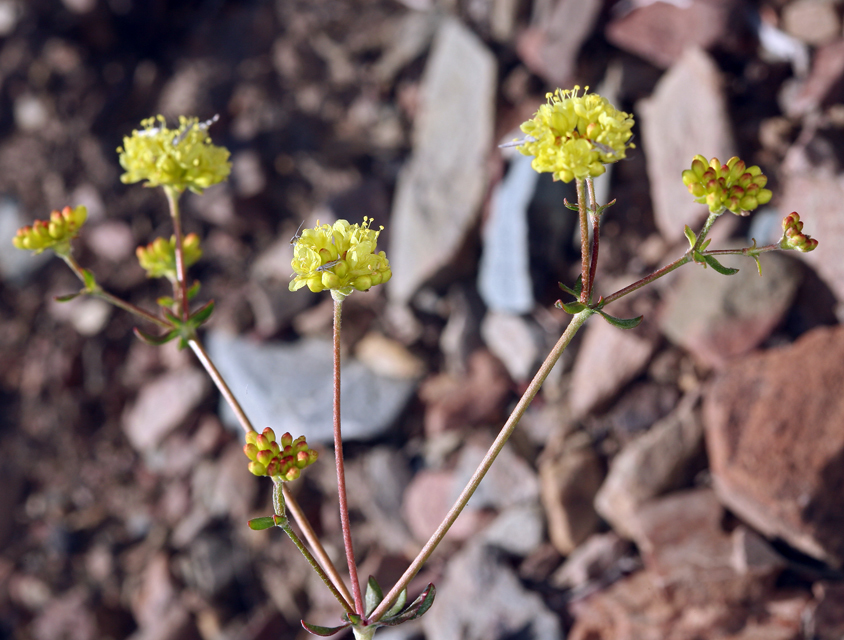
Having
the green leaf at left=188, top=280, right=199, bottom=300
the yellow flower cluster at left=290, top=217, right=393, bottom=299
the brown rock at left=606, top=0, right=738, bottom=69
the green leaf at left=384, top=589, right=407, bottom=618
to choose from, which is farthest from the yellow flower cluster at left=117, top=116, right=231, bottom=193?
the brown rock at left=606, top=0, right=738, bottom=69

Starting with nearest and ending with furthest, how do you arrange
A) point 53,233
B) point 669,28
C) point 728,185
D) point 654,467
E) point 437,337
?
1. point 728,185
2. point 53,233
3. point 654,467
4. point 669,28
5. point 437,337

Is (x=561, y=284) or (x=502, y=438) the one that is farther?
(x=502, y=438)

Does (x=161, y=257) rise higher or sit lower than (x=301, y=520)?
higher

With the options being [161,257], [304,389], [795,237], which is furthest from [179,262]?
[304,389]

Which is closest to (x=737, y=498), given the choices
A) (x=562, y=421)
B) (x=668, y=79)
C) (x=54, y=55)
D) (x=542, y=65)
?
(x=562, y=421)

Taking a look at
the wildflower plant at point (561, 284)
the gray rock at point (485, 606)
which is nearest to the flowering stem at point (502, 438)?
the wildflower plant at point (561, 284)

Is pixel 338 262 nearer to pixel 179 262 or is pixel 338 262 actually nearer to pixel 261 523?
pixel 261 523

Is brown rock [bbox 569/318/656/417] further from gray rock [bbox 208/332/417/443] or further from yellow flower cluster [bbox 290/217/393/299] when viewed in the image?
yellow flower cluster [bbox 290/217/393/299]
